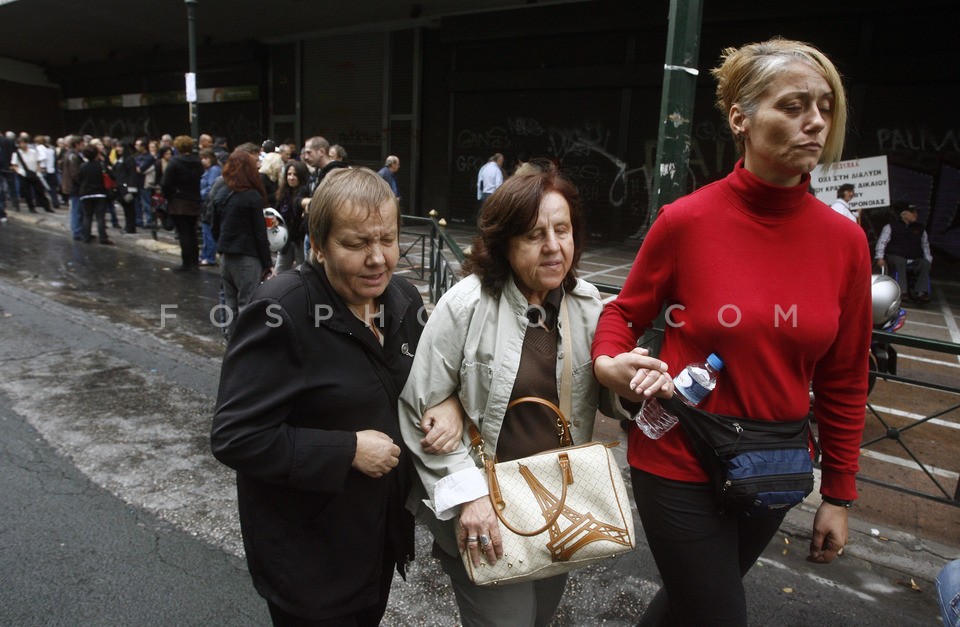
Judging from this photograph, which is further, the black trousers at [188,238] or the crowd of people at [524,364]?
the black trousers at [188,238]

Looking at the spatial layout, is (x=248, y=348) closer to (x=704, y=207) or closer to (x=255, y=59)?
(x=704, y=207)

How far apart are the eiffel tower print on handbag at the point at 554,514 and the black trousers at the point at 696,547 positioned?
0.32ft

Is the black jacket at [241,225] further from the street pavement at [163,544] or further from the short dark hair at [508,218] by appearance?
the short dark hair at [508,218]

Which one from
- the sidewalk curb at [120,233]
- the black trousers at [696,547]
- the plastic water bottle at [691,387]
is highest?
the plastic water bottle at [691,387]

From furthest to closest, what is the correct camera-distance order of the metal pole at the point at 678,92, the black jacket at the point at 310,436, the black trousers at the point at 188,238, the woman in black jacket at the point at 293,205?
1. the black trousers at the point at 188,238
2. the woman in black jacket at the point at 293,205
3. the metal pole at the point at 678,92
4. the black jacket at the point at 310,436

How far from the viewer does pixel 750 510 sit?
1740mm

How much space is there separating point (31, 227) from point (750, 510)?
58.4ft

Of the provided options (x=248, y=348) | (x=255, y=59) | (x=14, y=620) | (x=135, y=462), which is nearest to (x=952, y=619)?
(x=248, y=348)

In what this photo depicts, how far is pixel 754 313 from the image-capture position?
1.71m

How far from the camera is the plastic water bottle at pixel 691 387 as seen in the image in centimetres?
174

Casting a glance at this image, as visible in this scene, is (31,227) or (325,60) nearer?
(31,227)

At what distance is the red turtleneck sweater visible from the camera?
5.67 ft

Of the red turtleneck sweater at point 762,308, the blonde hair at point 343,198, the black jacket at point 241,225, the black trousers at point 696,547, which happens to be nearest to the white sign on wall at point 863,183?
the black jacket at point 241,225

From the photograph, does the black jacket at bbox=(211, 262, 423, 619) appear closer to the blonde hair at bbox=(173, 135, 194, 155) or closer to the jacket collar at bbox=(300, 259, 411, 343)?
the jacket collar at bbox=(300, 259, 411, 343)
